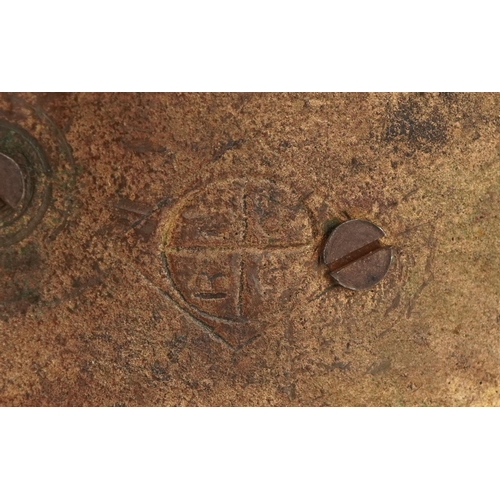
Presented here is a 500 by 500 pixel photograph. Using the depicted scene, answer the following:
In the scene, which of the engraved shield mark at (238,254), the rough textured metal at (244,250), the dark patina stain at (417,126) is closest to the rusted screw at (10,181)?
the rough textured metal at (244,250)

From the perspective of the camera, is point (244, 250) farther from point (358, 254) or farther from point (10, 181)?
point (10, 181)

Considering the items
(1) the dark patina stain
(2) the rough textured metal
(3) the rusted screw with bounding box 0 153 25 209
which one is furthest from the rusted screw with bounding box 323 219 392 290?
(3) the rusted screw with bounding box 0 153 25 209

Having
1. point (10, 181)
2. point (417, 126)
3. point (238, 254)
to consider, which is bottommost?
point (238, 254)

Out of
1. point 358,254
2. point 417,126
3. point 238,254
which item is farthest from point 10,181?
point 417,126

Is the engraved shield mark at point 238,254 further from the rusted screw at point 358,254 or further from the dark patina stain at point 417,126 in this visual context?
the dark patina stain at point 417,126

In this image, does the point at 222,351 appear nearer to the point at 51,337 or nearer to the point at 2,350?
the point at 51,337

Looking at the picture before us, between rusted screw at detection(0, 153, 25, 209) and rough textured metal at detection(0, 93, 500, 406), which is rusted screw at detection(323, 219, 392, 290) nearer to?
rough textured metal at detection(0, 93, 500, 406)

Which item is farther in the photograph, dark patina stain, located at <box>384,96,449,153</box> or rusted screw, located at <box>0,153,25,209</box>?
dark patina stain, located at <box>384,96,449,153</box>
